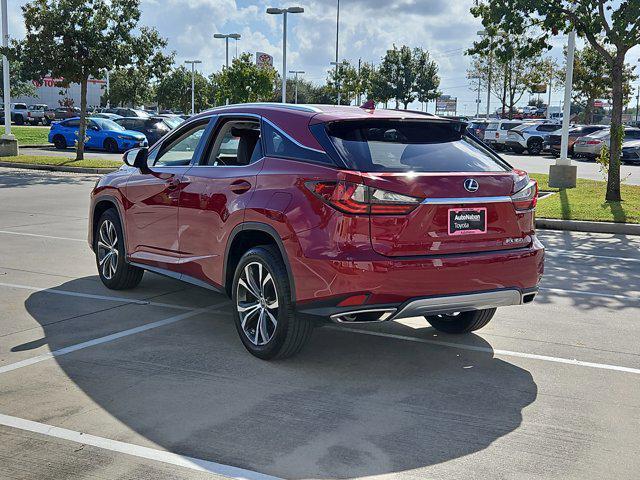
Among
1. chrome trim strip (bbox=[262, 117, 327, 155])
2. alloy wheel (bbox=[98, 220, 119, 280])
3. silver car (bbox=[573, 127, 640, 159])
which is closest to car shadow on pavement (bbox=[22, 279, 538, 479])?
alloy wheel (bbox=[98, 220, 119, 280])

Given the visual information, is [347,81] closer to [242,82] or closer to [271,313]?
[242,82]

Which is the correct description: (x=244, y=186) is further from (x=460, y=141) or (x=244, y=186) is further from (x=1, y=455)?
(x=1, y=455)

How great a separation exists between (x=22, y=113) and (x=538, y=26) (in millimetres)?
58281

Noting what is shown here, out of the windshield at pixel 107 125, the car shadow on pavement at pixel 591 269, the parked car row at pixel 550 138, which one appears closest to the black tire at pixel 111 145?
the windshield at pixel 107 125

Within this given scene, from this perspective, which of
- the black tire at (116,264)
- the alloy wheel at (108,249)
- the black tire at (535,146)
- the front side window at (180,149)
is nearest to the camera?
the front side window at (180,149)

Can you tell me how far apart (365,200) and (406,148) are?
665 millimetres

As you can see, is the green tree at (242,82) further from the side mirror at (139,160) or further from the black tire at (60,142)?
the side mirror at (139,160)

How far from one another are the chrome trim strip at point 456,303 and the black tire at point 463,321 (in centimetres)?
91

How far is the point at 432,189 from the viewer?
5051 millimetres

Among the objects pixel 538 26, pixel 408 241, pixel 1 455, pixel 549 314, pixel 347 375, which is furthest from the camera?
pixel 538 26

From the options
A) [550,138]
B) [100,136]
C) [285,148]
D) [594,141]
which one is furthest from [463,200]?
[550,138]

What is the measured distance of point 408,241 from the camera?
499cm

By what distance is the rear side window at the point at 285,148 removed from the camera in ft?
17.3

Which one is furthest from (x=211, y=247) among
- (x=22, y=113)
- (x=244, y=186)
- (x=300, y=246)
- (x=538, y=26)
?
(x=22, y=113)
